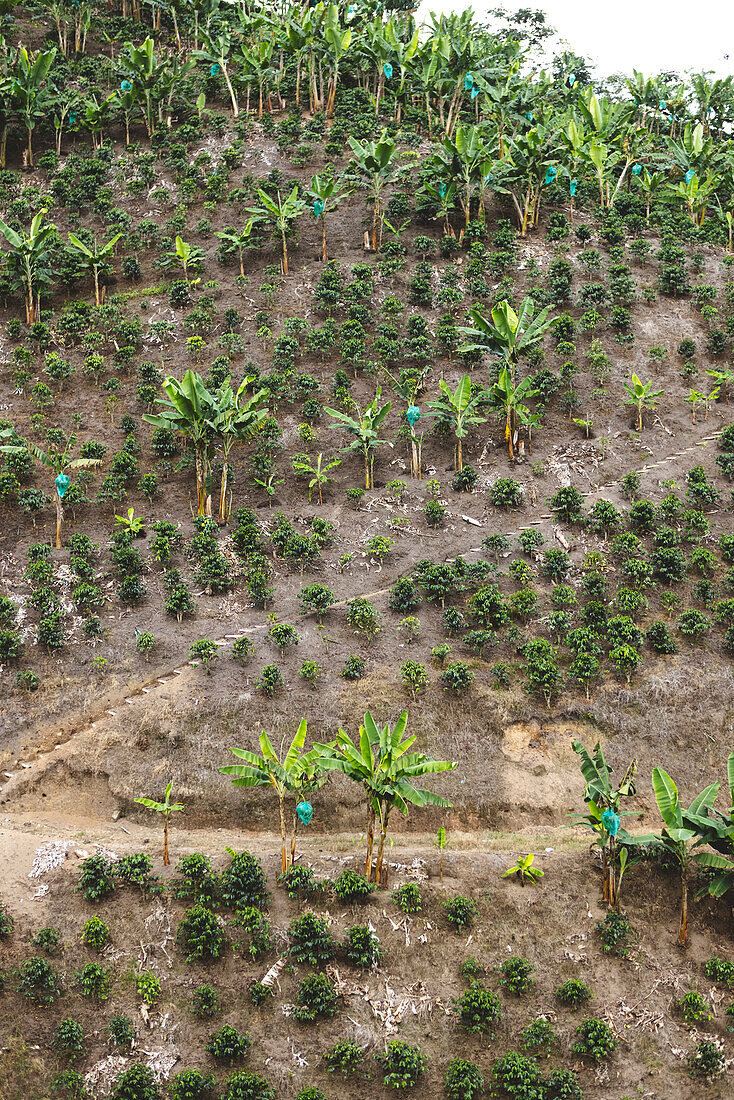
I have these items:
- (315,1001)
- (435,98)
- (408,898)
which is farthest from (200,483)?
(435,98)

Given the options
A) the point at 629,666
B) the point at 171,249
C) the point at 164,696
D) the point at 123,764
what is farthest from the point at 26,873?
the point at 171,249

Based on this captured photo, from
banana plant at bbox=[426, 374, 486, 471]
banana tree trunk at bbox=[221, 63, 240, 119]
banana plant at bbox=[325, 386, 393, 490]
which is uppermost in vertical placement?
banana tree trunk at bbox=[221, 63, 240, 119]

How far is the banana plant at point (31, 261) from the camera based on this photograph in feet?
74.9

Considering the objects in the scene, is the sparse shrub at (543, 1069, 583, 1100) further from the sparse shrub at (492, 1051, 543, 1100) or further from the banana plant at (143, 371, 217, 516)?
the banana plant at (143, 371, 217, 516)

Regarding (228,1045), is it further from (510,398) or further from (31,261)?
(31,261)

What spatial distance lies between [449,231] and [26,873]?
20.8 m

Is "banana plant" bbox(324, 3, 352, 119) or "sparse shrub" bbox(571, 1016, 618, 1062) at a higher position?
"banana plant" bbox(324, 3, 352, 119)

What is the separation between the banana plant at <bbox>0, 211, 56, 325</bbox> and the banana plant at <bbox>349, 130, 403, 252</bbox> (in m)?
8.87

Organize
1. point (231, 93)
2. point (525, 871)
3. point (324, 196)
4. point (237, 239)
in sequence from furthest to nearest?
point (231, 93) → point (237, 239) → point (324, 196) → point (525, 871)

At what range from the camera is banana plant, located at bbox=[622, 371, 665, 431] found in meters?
21.1

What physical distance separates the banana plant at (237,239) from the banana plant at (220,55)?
24.9ft

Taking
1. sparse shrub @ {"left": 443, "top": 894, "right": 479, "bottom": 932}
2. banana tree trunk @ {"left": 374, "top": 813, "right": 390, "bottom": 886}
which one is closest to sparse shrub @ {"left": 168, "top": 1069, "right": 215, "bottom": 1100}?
banana tree trunk @ {"left": 374, "top": 813, "right": 390, "bottom": 886}

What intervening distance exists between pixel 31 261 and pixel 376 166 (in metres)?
9.96

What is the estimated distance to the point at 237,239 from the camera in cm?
2500
